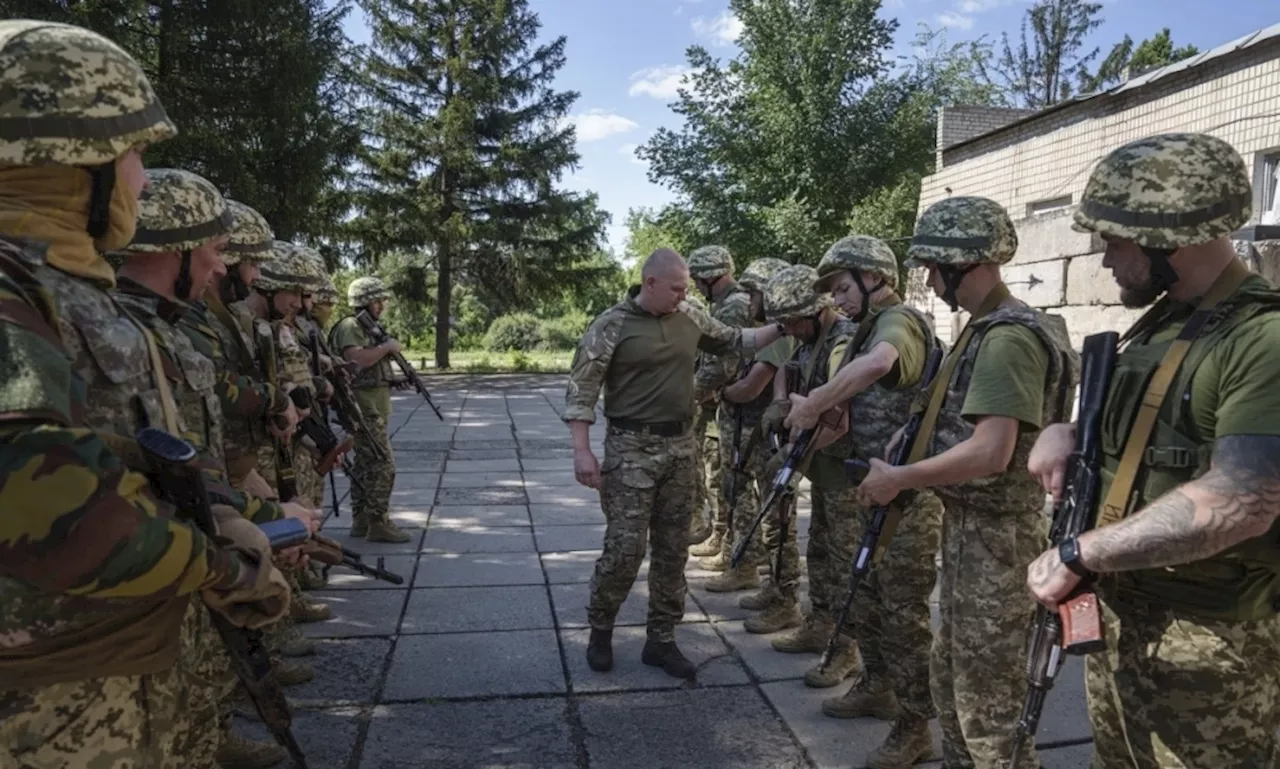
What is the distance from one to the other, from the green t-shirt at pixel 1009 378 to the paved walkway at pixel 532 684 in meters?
1.57

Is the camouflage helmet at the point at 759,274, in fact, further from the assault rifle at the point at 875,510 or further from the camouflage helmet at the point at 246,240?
the camouflage helmet at the point at 246,240

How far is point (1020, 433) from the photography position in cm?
267

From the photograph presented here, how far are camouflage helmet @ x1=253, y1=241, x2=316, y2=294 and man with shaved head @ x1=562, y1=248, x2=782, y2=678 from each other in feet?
6.58

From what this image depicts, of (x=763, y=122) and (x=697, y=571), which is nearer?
(x=697, y=571)

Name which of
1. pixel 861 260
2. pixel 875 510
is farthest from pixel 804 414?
pixel 861 260

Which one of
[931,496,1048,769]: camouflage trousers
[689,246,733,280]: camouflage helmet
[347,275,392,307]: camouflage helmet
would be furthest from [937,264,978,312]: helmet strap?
[347,275,392,307]: camouflage helmet

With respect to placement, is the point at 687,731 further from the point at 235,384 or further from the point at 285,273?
the point at 285,273

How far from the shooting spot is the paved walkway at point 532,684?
10.8 ft

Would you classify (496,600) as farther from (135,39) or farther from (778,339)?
(135,39)

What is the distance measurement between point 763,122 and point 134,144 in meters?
24.3

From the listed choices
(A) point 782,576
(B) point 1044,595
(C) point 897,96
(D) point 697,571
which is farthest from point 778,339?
(C) point 897,96

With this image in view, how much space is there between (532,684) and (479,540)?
2.56 metres

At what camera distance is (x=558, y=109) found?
24.2 meters

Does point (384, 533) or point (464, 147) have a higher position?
point (464, 147)
